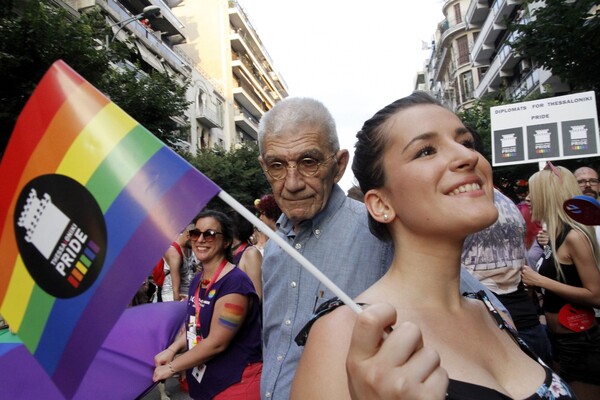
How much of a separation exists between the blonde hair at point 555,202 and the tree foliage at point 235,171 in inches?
868

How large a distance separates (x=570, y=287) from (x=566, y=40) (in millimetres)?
6860

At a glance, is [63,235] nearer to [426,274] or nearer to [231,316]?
[426,274]

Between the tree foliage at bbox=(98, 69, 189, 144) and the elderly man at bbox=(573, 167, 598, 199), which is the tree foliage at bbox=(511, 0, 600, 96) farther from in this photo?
the tree foliage at bbox=(98, 69, 189, 144)

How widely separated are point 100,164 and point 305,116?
3.00 ft

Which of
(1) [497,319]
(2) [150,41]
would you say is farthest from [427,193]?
(2) [150,41]

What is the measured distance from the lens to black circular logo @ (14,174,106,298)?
49.2 inches

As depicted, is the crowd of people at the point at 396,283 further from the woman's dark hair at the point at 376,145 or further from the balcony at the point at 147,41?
the balcony at the point at 147,41

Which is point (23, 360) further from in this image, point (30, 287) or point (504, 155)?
point (504, 155)

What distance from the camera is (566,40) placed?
26.7 ft

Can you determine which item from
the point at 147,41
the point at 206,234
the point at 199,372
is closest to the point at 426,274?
the point at 199,372

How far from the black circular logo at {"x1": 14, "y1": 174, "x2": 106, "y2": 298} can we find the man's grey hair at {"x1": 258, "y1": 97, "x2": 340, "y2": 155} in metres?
0.90

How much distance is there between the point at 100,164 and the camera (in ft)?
4.13

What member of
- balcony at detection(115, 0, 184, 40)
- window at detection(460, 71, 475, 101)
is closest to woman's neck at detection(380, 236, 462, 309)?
balcony at detection(115, 0, 184, 40)

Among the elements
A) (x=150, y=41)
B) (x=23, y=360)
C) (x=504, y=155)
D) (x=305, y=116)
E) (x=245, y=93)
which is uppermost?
(x=245, y=93)
